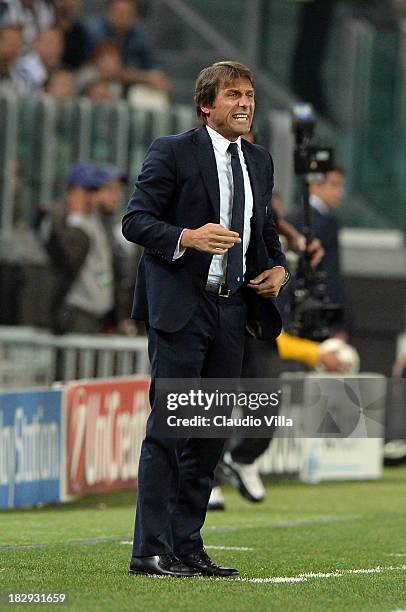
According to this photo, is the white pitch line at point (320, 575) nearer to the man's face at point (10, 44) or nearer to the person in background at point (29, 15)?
the man's face at point (10, 44)

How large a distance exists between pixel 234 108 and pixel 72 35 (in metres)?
10.9

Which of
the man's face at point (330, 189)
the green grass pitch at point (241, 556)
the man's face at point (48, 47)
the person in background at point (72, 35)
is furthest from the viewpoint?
the person in background at point (72, 35)

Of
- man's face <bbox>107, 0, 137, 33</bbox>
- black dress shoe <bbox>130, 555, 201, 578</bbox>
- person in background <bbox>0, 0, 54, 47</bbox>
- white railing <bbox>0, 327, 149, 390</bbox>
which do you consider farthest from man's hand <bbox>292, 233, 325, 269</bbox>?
man's face <bbox>107, 0, 137, 33</bbox>

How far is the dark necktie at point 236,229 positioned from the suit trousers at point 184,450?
0.28ft

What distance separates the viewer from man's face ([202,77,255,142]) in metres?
7.30

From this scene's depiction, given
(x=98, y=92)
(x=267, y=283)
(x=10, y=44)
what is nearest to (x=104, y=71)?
(x=98, y=92)

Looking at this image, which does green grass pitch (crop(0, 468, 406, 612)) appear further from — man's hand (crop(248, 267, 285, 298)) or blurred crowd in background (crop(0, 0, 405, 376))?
blurred crowd in background (crop(0, 0, 405, 376))

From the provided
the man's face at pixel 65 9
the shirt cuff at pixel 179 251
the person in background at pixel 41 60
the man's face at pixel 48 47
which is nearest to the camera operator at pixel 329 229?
the person in background at pixel 41 60

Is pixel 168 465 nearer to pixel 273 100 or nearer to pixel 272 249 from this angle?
pixel 272 249

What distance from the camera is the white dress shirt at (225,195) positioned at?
7332 millimetres

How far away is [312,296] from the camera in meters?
11.6

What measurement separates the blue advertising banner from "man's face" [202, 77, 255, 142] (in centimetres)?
437

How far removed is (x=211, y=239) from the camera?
7.08m

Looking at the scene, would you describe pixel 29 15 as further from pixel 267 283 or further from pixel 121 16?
pixel 267 283
